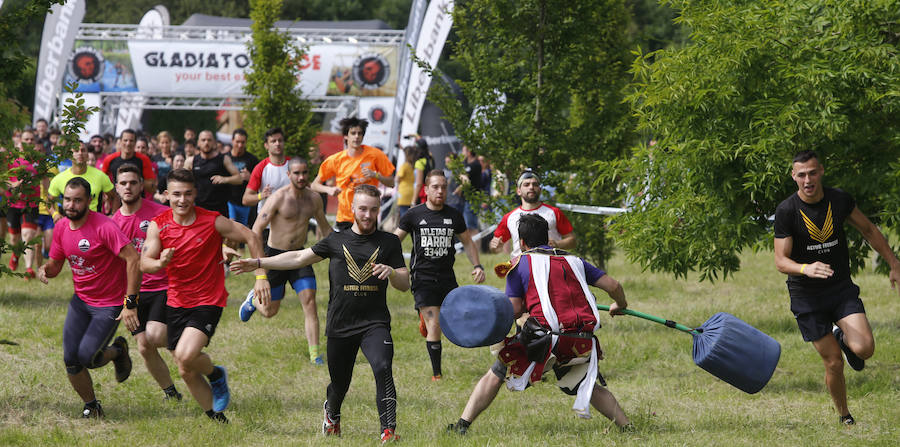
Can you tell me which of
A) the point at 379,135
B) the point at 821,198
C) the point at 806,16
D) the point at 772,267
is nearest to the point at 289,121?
the point at 772,267

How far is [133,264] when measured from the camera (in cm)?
761

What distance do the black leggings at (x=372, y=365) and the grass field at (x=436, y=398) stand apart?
0.26 m

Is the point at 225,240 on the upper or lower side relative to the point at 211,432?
upper

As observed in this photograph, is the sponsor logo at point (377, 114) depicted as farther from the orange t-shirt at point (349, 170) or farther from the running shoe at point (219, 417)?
the running shoe at point (219, 417)

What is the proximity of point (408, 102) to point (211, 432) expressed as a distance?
17.4 m

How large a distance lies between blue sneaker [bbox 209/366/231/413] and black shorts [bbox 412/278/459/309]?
2385 mm

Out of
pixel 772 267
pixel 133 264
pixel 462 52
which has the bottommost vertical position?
pixel 772 267

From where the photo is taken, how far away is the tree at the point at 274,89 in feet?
58.4

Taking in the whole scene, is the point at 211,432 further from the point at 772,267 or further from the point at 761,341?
the point at 772,267

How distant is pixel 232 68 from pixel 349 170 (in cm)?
2096

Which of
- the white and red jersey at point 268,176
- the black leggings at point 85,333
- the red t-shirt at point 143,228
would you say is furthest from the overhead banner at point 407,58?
the black leggings at point 85,333

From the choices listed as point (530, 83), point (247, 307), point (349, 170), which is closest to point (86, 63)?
point (349, 170)

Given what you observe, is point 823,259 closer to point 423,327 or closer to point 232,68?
point 423,327

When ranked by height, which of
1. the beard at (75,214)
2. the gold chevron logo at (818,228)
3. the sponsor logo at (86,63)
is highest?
the sponsor logo at (86,63)
